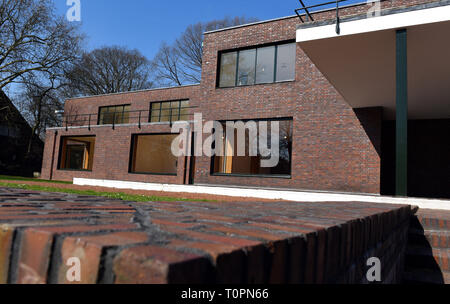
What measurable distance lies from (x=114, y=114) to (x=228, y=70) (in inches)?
529

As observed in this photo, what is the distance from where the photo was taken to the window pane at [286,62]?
12.5 m

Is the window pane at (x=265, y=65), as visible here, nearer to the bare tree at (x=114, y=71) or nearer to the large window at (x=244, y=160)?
A: the large window at (x=244, y=160)

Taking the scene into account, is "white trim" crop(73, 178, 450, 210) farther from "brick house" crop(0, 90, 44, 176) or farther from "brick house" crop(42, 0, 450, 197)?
"brick house" crop(0, 90, 44, 176)

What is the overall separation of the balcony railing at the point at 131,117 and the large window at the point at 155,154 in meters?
1.26

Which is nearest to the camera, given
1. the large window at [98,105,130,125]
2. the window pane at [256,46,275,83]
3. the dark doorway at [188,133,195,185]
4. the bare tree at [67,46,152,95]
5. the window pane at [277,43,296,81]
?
the window pane at [277,43,296,81]

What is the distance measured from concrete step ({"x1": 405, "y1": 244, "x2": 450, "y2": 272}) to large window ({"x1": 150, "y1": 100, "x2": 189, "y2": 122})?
18339mm

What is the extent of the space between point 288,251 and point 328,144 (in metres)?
11.0

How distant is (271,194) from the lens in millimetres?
11281

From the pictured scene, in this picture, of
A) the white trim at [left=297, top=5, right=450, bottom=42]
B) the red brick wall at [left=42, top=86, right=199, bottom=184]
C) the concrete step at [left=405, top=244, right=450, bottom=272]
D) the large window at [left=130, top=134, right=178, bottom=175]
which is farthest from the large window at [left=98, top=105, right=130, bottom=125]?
the concrete step at [left=405, top=244, right=450, bottom=272]

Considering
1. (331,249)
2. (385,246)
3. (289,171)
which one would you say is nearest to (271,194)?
(289,171)

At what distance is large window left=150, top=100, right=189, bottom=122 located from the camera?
21078mm

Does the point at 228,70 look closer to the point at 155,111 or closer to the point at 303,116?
the point at 303,116

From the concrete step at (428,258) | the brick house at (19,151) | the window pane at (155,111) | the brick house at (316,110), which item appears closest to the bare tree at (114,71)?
the brick house at (19,151)
